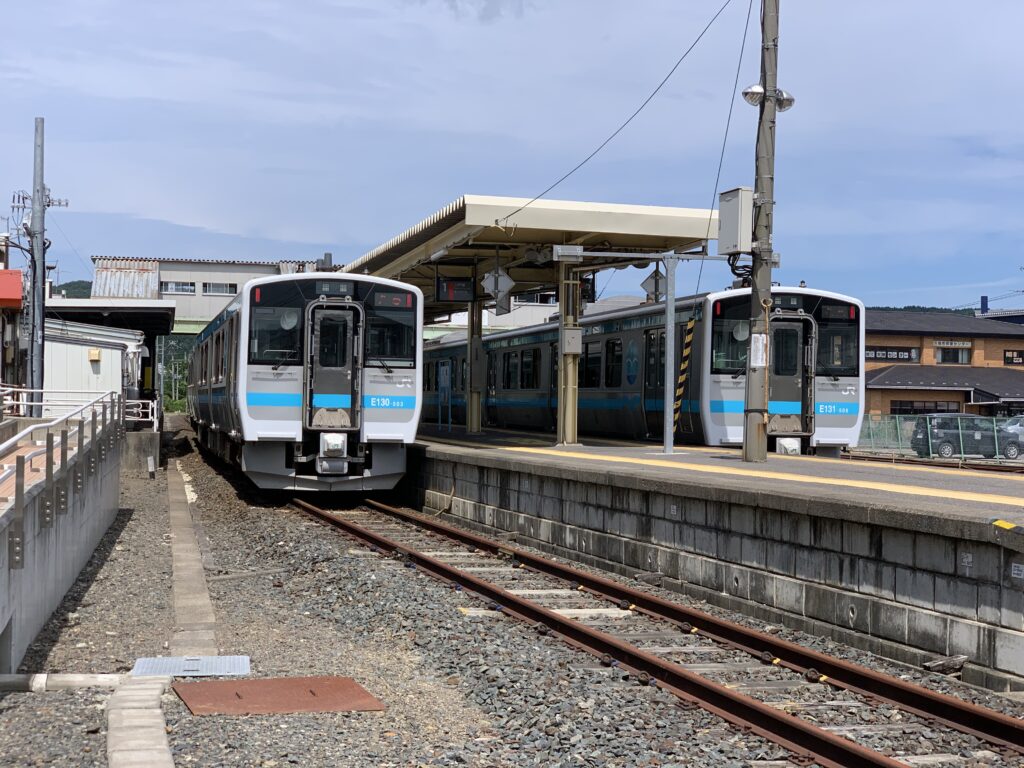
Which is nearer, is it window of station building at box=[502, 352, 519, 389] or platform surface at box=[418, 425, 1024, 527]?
platform surface at box=[418, 425, 1024, 527]

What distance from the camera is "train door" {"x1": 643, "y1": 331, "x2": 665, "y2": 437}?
19438 mm

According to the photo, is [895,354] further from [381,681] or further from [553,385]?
[381,681]

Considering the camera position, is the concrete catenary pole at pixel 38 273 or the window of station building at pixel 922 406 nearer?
the concrete catenary pole at pixel 38 273

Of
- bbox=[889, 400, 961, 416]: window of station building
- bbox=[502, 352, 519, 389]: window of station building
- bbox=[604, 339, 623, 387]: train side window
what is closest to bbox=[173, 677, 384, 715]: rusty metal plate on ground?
bbox=[604, 339, 623, 387]: train side window

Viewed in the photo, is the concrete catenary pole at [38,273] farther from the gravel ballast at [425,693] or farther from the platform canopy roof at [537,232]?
the gravel ballast at [425,693]

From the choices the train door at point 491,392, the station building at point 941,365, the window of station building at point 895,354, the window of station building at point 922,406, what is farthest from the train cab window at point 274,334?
the window of station building at point 895,354

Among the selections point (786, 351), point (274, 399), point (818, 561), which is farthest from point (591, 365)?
point (818, 561)

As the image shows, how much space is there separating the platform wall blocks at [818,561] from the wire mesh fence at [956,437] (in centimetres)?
1547

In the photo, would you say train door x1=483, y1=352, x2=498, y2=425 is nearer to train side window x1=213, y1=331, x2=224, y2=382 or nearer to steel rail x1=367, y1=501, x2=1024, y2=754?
train side window x1=213, y1=331, x2=224, y2=382

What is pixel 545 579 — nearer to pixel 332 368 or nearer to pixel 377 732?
pixel 377 732

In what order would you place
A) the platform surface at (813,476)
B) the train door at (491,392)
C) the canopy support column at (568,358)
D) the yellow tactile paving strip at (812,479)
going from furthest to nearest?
the train door at (491,392)
the canopy support column at (568,358)
the yellow tactile paving strip at (812,479)
the platform surface at (813,476)

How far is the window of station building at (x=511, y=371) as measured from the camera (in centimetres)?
2661

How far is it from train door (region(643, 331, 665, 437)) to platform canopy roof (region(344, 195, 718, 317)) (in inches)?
55.8

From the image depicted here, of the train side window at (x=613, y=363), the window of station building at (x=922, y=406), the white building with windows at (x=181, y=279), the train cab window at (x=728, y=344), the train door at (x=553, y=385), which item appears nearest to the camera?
the train cab window at (x=728, y=344)
